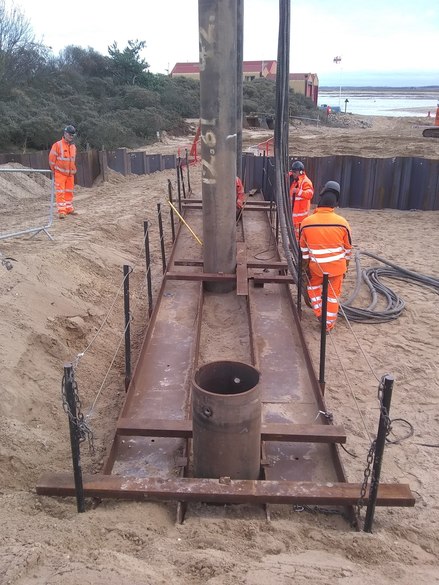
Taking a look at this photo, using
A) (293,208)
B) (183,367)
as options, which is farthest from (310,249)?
(293,208)

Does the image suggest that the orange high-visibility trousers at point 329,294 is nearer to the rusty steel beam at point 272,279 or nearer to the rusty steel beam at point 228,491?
the rusty steel beam at point 272,279

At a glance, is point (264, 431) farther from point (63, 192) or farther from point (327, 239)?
point (63, 192)

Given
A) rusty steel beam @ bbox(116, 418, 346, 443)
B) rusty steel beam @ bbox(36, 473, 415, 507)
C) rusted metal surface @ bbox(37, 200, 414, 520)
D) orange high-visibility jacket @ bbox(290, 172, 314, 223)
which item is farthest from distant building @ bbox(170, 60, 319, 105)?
rusty steel beam @ bbox(36, 473, 415, 507)

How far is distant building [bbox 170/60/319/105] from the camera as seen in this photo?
6206 cm

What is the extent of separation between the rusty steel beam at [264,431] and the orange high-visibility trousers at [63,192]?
A: 7831 mm

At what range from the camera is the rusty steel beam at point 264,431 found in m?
4.01

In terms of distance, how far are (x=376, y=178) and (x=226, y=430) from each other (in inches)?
483

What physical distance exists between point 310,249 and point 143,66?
38852 mm

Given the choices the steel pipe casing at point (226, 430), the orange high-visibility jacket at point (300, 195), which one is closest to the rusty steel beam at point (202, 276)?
the steel pipe casing at point (226, 430)

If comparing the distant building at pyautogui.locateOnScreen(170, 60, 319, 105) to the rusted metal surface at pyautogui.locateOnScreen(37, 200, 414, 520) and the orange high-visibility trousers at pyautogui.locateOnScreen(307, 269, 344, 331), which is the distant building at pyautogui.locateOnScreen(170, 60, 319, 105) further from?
the rusted metal surface at pyautogui.locateOnScreen(37, 200, 414, 520)

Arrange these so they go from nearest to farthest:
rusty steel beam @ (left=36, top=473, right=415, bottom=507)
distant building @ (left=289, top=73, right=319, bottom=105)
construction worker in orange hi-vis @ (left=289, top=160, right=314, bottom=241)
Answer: rusty steel beam @ (left=36, top=473, right=415, bottom=507) → construction worker in orange hi-vis @ (left=289, top=160, right=314, bottom=241) → distant building @ (left=289, top=73, right=319, bottom=105)

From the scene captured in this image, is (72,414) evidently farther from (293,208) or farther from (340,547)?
(293,208)

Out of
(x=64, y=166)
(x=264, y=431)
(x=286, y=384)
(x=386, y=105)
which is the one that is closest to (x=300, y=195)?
(x=64, y=166)

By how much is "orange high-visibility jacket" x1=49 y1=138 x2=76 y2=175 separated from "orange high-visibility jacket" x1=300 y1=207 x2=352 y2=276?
625cm
